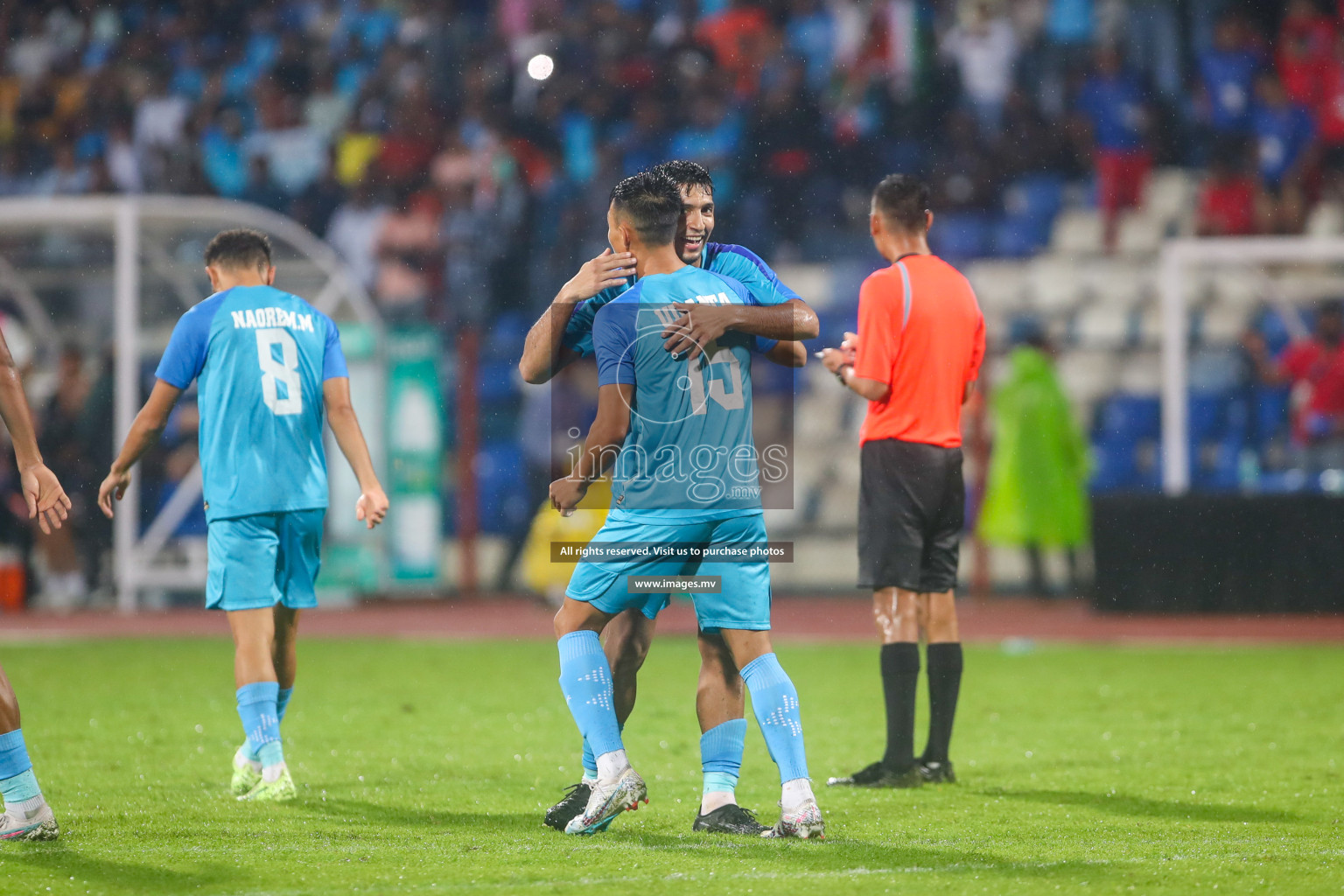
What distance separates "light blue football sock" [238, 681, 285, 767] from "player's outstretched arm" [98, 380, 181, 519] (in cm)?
87

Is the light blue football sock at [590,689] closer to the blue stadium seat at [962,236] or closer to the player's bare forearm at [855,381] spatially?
the player's bare forearm at [855,381]

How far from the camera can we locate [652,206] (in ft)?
16.9

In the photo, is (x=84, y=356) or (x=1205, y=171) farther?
(x=1205, y=171)

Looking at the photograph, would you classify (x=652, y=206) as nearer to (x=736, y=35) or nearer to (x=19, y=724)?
(x=19, y=724)

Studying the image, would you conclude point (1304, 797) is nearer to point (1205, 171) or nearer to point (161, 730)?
point (161, 730)

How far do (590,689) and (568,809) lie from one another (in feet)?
1.67

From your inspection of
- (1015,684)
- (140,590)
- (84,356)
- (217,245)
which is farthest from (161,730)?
(84,356)

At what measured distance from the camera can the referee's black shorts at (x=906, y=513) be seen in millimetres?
6457

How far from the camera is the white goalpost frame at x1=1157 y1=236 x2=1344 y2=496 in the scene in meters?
13.6

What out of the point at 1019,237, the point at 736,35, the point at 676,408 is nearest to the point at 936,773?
the point at 676,408

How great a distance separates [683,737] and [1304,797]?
9.49 feet

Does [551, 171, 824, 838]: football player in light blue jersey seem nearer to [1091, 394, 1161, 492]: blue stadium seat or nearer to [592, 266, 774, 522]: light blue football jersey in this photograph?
[592, 266, 774, 522]: light blue football jersey

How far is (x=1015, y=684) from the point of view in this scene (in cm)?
970

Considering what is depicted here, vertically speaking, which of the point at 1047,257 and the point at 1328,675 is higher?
the point at 1047,257
